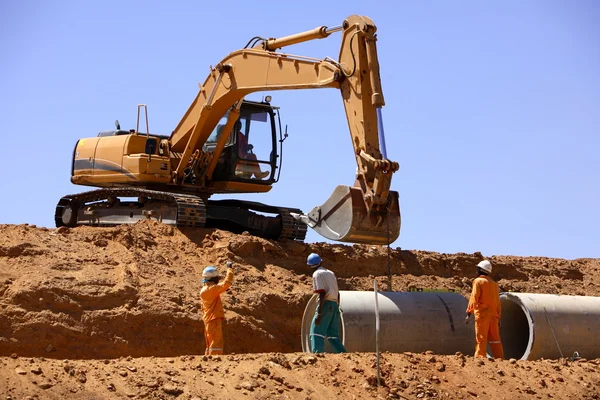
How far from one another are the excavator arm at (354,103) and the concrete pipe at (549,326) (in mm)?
2214

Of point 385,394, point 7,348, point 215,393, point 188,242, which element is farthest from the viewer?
point 188,242

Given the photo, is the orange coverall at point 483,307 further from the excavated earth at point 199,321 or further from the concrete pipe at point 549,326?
the concrete pipe at point 549,326

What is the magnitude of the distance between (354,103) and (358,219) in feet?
6.40

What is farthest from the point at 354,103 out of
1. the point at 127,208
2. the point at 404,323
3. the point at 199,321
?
the point at 127,208

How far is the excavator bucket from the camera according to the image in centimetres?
1356

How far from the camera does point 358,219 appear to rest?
13555 millimetres

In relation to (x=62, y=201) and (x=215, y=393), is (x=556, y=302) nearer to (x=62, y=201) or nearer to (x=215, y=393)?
(x=215, y=393)

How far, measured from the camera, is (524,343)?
14406mm

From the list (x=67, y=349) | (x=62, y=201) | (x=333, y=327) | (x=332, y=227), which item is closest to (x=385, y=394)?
(x=333, y=327)

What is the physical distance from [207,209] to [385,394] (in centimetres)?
913

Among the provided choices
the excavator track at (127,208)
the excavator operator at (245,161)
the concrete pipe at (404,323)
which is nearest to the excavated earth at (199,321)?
the excavator track at (127,208)

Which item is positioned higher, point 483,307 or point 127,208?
point 127,208

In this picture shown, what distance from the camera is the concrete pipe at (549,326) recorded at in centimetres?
1281

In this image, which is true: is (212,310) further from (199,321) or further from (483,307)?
(483,307)
